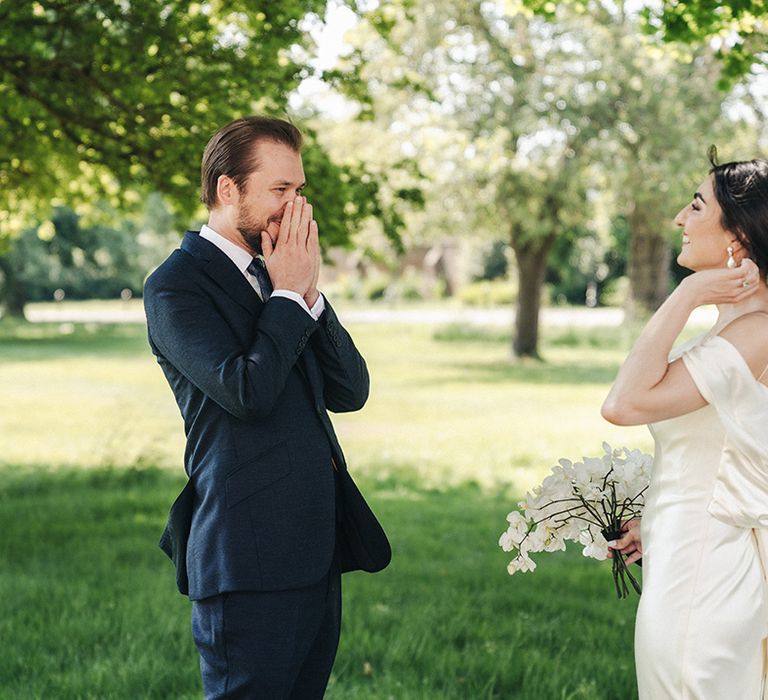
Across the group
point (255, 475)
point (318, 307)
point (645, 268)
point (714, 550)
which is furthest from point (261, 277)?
point (645, 268)

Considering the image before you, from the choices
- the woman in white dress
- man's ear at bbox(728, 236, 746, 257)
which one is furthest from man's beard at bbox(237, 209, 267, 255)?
man's ear at bbox(728, 236, 746, 257)

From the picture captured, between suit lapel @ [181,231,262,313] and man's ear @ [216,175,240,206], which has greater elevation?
man's ear @ [216,175,240,206]

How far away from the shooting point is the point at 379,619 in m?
6.02

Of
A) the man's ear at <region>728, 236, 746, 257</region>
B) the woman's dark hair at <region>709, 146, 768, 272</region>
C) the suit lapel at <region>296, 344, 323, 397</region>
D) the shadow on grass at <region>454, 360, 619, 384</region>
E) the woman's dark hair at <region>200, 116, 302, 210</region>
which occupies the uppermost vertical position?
the woman's dark hair at <region>200, 116, 302, 210</region>

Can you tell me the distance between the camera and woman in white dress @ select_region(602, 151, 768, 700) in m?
2.76

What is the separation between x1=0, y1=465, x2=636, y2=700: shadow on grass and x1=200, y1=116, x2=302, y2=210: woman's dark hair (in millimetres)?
2931

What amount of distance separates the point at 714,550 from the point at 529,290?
80.2 feet

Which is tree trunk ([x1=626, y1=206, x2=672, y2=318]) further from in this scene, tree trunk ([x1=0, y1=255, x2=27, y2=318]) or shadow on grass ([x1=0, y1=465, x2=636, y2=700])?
shadow on grass ([x1=0, y1=465, x2=636, y2=700])

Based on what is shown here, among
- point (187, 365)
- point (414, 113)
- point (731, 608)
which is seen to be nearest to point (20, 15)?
point (187, 365)

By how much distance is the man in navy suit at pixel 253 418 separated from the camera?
2.78 meters

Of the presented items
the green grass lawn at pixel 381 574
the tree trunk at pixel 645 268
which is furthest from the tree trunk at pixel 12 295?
the green grass lawn at pixel 381 574

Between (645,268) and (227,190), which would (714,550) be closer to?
(227,190)

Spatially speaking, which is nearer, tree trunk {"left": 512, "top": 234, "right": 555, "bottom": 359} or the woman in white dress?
the woman in white dress

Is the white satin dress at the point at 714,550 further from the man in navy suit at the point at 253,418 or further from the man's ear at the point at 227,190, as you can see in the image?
the man's ear at the point at 227,190
